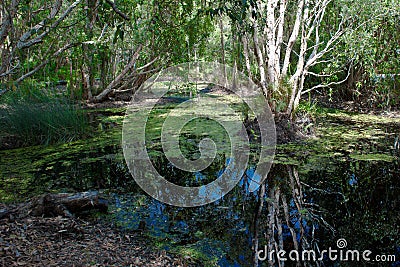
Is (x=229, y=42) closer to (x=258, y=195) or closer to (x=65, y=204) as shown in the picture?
(x=258, y=195)

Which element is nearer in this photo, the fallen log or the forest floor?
the forest floor

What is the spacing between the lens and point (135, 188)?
375cm

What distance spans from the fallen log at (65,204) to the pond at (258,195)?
0.58 ft

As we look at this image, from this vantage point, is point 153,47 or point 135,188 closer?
point 135,188

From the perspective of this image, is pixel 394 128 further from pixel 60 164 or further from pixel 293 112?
pixel 60 164

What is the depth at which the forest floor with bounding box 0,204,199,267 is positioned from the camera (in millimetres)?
2158

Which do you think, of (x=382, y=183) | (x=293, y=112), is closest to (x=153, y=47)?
(x=293, y=112)

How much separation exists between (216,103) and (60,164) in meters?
6.23

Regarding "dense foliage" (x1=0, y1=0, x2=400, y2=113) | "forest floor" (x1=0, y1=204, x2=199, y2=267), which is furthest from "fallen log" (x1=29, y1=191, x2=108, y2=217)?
"dense foliage" (x1=0, y1=0, x2=400, y2=113)

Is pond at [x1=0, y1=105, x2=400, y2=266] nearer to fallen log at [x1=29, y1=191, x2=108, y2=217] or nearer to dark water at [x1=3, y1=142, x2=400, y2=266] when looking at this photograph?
dark water at [x1=3, y1=142, x2=400, y2=266]

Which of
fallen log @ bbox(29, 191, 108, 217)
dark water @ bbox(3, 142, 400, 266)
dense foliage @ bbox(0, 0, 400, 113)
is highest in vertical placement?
dense foliage @ bbox(0, 0, 400, 113)

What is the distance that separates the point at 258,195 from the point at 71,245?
179 cm

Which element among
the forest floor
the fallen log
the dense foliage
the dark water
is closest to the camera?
the forest floor

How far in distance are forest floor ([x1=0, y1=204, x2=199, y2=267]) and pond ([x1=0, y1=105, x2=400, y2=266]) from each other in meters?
0.15
